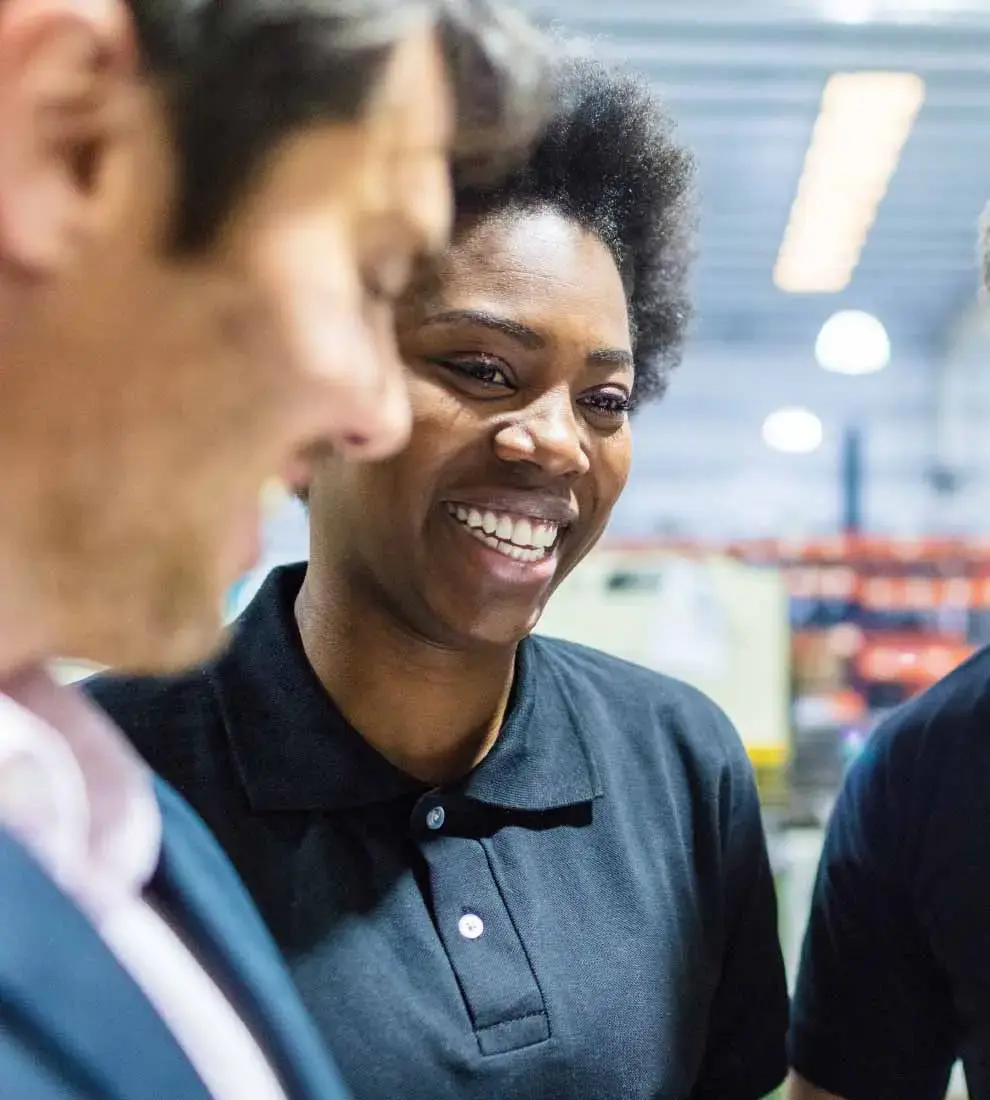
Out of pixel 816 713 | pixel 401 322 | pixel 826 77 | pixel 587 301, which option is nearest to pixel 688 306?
pixel 587 301

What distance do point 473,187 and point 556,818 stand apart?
458mm

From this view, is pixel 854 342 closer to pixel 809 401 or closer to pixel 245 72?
pixel 809 401

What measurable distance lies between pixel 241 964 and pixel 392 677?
32cm

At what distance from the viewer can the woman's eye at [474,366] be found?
0.75 metres

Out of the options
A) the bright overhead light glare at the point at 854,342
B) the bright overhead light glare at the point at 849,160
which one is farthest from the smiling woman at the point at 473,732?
the bright overhead light glare at the point at 854,342

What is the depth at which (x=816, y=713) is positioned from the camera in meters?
3.04

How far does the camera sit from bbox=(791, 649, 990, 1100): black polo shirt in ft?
3.46

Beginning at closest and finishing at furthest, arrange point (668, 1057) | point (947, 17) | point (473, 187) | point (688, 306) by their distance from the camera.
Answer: point (473, 187) < point (668, 1057) < point (688, 306) < point (947, 17)

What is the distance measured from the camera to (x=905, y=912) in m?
1.11

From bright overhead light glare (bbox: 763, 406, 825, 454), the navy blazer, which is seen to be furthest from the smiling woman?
bright overhead light glare (bbox: 763, 406, 825, 454)

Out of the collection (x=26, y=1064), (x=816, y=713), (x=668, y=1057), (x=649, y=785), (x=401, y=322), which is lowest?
(x=816, y=713)

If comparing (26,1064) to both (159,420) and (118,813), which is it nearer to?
(118,813)

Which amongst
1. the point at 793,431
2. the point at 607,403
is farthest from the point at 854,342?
the point at 607,403

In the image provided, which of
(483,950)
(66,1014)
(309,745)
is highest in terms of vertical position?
(66,1014)
